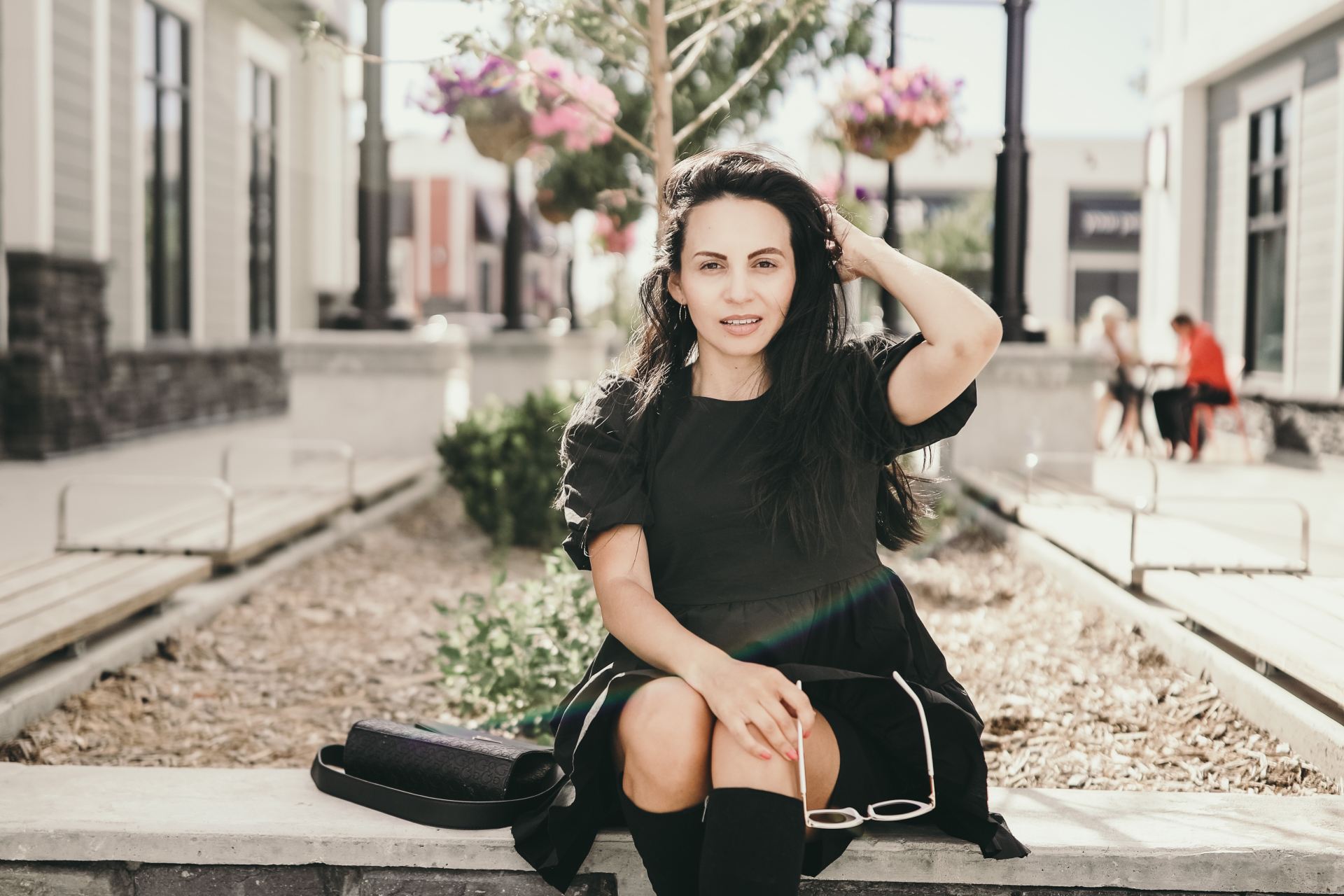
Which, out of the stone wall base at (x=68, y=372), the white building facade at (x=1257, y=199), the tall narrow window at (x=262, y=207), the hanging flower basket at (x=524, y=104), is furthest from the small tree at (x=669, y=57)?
the tall narrow window at (x=262, y=207)

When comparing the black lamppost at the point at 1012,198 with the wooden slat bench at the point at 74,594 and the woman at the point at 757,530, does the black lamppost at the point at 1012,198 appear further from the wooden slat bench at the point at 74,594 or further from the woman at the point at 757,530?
the woman at the point at 757,530

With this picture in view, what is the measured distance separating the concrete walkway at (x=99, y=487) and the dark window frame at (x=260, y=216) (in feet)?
9.86

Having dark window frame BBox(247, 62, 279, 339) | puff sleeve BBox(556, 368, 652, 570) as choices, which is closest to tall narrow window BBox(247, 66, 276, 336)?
dark window frame BBox(247, 62, 279, 339)

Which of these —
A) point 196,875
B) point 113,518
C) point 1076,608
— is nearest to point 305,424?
point 113,518

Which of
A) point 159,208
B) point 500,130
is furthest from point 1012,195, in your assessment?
point 159,208

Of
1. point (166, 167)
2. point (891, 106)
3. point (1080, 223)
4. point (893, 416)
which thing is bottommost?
point (893, 416)

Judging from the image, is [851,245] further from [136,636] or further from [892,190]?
[892,190]

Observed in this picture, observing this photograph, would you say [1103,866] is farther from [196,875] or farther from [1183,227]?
[1183,227]

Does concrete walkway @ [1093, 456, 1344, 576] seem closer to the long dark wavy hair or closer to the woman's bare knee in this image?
the long dark wavy hair

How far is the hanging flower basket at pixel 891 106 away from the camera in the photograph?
29.1ft

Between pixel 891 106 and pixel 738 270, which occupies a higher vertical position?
pixel 891 106

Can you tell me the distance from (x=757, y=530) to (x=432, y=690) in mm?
2361

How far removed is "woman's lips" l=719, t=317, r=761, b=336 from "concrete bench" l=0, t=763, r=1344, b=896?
96cm

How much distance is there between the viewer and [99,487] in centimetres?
909
